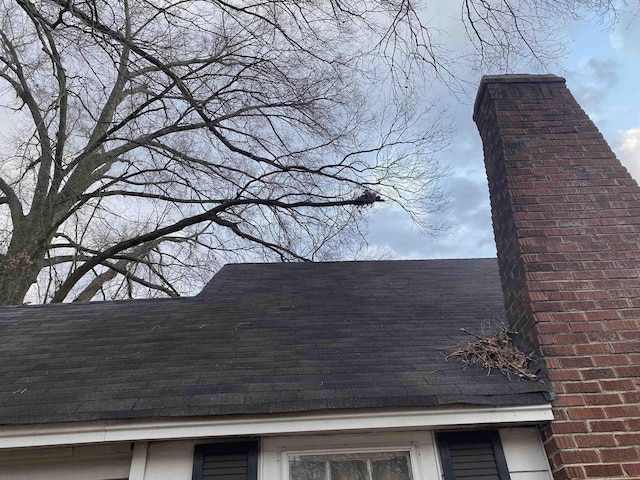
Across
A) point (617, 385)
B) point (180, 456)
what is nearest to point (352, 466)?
point (180, 456)

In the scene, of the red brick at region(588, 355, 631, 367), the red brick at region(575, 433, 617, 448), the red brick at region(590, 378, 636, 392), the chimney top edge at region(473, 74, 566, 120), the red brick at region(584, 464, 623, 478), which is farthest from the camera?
the chimney top edge at region(473, 74, 566, 120)

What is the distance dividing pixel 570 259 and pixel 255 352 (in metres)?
2.90

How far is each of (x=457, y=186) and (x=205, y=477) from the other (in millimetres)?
6737

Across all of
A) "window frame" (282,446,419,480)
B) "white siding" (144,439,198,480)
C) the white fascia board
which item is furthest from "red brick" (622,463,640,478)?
"white siding" (144,439,198,480)

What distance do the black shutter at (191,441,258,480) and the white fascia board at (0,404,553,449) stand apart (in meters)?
0.21

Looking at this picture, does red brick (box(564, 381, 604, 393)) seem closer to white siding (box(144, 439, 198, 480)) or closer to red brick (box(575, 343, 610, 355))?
red brick (box(575, 343, 610, 355))

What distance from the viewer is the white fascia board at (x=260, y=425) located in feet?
10.5

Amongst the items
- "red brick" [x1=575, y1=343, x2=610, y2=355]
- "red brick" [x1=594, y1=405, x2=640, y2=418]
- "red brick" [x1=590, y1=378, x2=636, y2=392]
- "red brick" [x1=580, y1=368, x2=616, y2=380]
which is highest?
"red brick" [x1=575, y1=343, x2=610, y2=355]

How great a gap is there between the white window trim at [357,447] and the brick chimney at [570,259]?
0.86m

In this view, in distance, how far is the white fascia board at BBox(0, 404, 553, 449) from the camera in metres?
3.20

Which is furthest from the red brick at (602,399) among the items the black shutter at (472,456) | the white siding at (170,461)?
the white siding at (170,461)

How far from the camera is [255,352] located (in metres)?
4.20

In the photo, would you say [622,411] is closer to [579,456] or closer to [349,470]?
[579,456]

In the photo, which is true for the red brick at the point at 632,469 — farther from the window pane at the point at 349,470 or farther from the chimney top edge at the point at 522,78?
the chimney top edge at the point at 522,78
